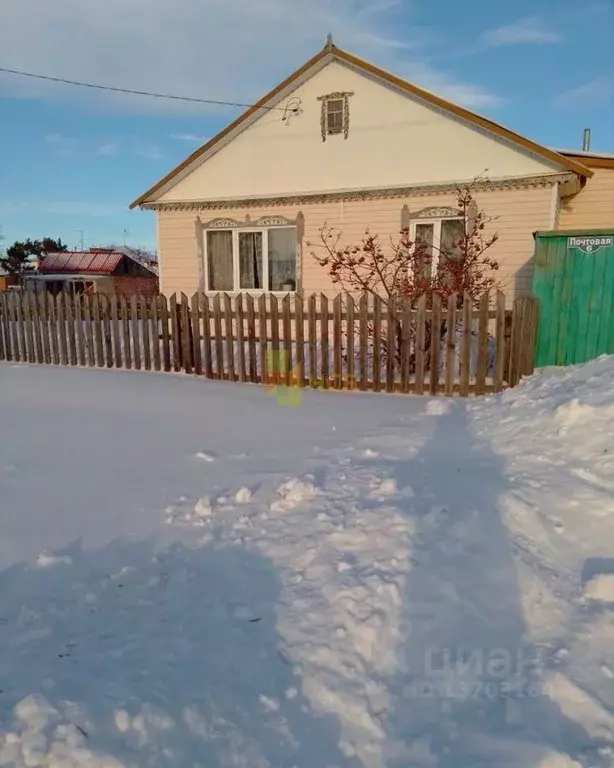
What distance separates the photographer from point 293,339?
8.11 meters

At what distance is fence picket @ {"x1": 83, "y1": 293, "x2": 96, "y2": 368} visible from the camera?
9.52m

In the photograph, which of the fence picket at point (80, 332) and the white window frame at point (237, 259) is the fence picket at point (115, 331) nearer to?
the fence picket at point (80, 332)

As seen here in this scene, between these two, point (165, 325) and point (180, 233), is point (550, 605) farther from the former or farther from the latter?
point (180, 233)

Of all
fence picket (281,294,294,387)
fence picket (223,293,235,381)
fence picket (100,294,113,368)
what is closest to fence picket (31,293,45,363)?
fence picket (100,294,113,368)

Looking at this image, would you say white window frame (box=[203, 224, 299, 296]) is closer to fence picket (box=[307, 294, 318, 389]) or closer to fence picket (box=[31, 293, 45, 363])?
fence picket (box=[31, 293, 45, 363])

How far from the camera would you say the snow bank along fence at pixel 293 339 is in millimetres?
6863

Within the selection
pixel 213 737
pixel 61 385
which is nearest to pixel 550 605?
pixel 213 737

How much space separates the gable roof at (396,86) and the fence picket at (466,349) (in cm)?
496

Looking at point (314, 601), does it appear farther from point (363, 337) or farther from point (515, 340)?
point (515, 340)

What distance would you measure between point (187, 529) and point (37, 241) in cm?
4924

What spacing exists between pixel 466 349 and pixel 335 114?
7525 mm

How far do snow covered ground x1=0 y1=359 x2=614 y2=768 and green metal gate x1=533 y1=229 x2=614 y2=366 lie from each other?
2.83 metres

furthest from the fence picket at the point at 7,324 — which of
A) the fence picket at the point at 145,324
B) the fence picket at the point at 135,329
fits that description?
the fence picket at the point at 145,324

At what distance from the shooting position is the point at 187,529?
10.8 ft
